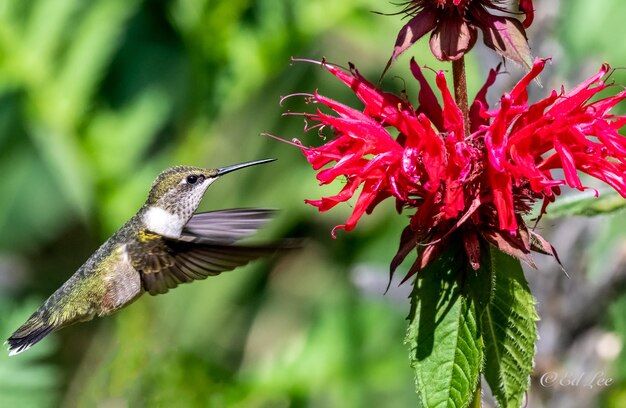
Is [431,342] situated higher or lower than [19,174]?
higher

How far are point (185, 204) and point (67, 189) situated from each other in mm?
1658

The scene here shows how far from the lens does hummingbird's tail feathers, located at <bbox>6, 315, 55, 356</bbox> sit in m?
1.61

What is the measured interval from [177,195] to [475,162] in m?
0.56

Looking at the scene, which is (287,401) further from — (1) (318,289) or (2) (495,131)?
(2) (495,131)

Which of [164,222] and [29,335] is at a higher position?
[164,222]

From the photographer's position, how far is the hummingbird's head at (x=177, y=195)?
1.54 meters

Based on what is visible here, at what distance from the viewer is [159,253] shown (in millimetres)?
1587

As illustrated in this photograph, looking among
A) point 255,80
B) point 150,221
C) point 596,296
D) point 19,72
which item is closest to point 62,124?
point 19,72

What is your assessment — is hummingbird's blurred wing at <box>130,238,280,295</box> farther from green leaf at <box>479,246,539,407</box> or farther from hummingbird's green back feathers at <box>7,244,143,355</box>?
green leaf at <box>479,246,539,407</box>

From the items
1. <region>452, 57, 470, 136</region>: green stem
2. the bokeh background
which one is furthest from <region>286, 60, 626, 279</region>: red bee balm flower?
the bokeh background

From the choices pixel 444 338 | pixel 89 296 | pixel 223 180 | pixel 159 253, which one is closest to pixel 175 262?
pixel 159 253

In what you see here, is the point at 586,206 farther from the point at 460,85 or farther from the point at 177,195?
the point at 177,195

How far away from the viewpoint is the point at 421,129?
1176 mm

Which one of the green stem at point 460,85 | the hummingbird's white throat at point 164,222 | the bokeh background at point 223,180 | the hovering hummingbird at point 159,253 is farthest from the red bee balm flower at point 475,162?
the bokeh background at point 223,180
